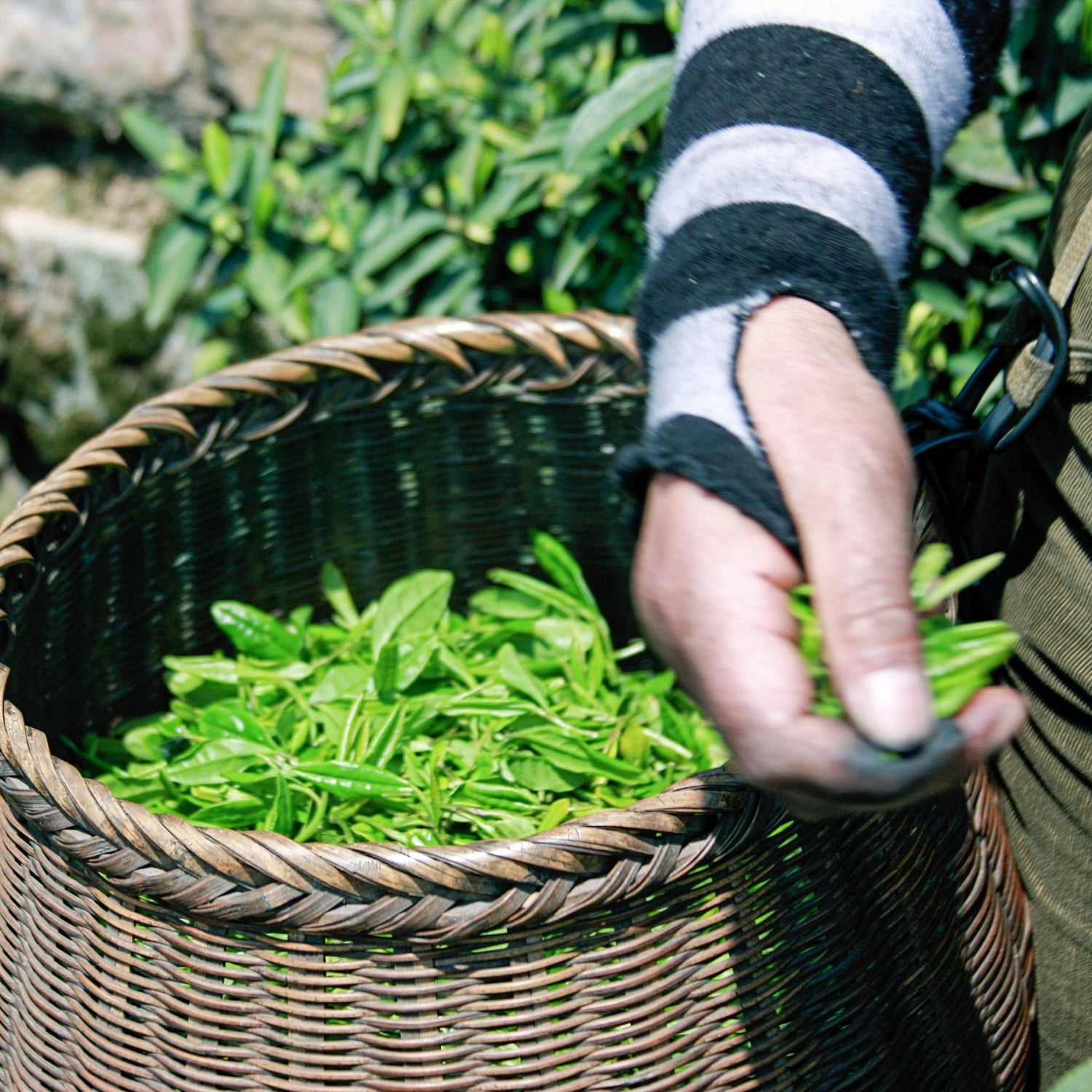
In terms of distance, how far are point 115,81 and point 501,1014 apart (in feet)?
4.74

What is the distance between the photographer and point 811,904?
2.05ft

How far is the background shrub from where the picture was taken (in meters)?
1.06

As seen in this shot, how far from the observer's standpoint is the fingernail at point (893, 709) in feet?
1.29

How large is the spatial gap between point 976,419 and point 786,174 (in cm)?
29

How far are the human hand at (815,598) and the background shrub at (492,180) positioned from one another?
0.59 metres

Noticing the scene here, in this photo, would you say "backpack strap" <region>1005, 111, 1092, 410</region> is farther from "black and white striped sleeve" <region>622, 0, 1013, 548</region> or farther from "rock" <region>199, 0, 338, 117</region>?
"rock" <region>199, 0, 338, 117</region>

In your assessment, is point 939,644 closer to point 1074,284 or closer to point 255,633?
point 1074,284

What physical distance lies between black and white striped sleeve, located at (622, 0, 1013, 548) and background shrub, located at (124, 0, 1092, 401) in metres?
0.43

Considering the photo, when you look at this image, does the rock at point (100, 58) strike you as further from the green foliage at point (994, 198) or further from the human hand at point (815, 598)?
the human hand at point (815, 598)

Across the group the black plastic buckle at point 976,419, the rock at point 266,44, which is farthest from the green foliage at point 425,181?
the black plastic buckle at point 976,419

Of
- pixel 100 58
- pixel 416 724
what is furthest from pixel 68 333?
pixel 416 724

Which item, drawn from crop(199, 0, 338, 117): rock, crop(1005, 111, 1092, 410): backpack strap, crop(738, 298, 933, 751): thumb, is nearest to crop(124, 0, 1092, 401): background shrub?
crop(199, 0, 338, 117): rock

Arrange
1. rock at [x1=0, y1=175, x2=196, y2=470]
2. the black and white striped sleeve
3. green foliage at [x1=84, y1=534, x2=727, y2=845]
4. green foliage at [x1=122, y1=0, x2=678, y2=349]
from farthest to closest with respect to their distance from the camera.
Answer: rock at [x1=0, y1=175, x2=196, y2=470] → green foliage at [x1=122, y1=0, x2=678, y2=349] → green foliage at [x1=84, y1=534, x2=727, y2=845] → the black and white striped sleeve

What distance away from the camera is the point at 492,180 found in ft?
4.25
